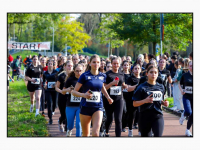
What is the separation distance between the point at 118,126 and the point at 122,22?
52.8 feet

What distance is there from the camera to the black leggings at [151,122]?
5.67 meters

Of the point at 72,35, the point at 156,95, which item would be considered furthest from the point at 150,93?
the point at 72,35

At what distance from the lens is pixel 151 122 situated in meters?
5.77

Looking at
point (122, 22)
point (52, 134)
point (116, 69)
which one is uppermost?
point (122, 22)

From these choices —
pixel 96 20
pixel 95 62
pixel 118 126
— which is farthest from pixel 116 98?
pixel 96 20

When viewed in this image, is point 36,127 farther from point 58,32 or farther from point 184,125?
point 58,32

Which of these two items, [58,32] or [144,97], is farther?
[58,32]

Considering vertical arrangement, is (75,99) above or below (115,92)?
below

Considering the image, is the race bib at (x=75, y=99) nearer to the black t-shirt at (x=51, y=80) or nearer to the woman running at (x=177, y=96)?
the black t-shirt at (x=51, y=80)

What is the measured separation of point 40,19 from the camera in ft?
96.9

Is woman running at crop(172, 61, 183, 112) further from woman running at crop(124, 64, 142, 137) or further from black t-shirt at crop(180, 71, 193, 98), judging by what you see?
black t-shirt at crop(180, 71, 193, 98)

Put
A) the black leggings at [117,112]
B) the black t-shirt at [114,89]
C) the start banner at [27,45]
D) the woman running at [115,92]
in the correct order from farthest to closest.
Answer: the start banner at [27,45], the black t-shirt at [114,89], the woman running at [115,92], the black leggings at [117,112]

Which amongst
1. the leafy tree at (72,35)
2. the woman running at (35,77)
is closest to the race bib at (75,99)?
the woman running at (35,77)

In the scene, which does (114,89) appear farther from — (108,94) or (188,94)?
(188,94)
